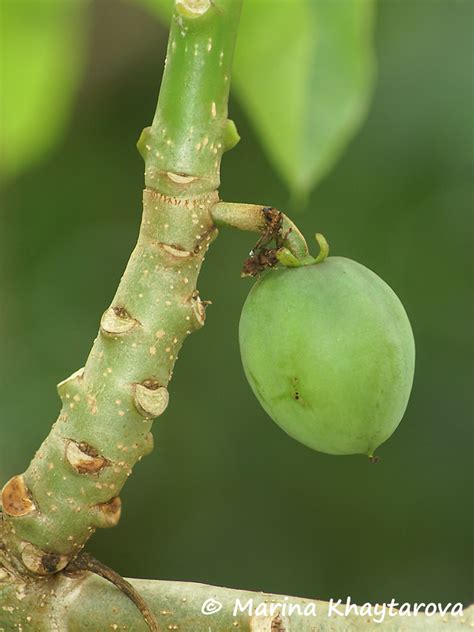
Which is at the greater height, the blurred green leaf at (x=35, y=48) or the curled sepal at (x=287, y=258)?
the blurred green leaf at (x=35, y=48)

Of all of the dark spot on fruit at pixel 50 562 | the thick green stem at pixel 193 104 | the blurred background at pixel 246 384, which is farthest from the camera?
the blurred background at pixel 246 384

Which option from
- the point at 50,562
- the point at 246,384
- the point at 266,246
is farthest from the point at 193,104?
the point at 246,384

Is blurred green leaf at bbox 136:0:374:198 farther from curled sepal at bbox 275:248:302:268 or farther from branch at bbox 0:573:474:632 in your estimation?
branch at bbox 0:573:474:632

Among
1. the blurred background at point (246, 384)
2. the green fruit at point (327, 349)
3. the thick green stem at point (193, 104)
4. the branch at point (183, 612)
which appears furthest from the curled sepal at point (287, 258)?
the blurred background at point (246, 384)

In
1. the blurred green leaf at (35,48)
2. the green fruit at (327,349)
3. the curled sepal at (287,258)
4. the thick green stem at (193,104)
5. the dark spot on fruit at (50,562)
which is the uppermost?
the blurred green leaf at (35,48)

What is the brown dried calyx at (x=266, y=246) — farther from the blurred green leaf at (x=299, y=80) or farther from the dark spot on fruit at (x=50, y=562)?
the dark spot on fruit at (x=50, y=562)

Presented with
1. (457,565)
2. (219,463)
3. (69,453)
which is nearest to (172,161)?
(69,453)

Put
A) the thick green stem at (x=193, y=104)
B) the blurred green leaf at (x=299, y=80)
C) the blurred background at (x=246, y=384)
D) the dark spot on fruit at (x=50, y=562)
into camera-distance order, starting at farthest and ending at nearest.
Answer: the blurred background at (x=246, y=384), the blurred green leaf at (x=299, y=80), the dark spot on fruit at (x=50, y=562), the thick green stem at (x=193, y=104)

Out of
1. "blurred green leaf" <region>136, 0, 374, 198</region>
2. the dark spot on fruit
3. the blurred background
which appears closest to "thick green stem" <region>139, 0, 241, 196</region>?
"blurred green leaf" <region>136, 0, 374, 198</region>
